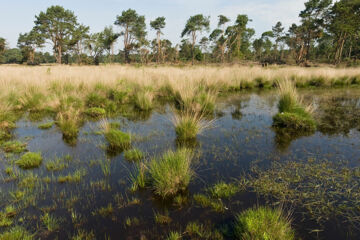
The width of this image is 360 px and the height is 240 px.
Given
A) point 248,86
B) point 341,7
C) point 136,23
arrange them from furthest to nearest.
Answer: point 136,23
point 341,7
point 248,86

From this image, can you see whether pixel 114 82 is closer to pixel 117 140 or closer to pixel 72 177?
pixel 117 140

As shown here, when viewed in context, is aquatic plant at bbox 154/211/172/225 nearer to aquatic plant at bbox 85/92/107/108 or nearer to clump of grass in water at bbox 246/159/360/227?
clump of grass in water at bbox 246/159/360/227

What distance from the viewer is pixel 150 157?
347 cm

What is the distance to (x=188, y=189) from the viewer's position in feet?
9.00

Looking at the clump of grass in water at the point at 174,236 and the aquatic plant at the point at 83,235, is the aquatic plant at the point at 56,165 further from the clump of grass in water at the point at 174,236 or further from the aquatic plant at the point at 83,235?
the clump of grass in water at the point at 174,236

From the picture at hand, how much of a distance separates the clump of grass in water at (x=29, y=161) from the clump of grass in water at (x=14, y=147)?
581 millimetres

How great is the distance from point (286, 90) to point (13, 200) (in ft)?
23.3

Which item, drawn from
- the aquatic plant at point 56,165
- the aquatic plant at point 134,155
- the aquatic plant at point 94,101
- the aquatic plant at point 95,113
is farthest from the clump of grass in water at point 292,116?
the aquatic plant at point 94,101

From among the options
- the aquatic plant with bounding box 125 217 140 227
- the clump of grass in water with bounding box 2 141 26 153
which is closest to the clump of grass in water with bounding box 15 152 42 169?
the clump of grass in water with bounding box 2 141 26 153

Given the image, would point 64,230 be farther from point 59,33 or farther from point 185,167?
point 59,33

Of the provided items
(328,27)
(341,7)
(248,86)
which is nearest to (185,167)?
(248,86)

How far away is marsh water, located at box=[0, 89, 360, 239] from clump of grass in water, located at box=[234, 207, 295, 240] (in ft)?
0.56

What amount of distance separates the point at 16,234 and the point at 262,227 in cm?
239

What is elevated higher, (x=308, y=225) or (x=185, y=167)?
(x=185, y=167)
